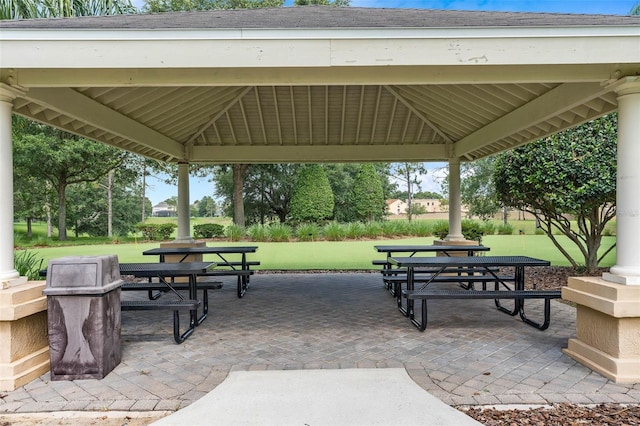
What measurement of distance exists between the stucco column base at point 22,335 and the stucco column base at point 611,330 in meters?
5.17

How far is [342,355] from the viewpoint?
151 inches

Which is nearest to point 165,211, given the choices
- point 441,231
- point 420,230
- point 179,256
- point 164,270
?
point 420,230

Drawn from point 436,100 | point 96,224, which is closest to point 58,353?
point 436,100

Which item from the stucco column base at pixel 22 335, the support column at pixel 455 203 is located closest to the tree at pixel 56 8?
the stucco column base at pixel 22 335

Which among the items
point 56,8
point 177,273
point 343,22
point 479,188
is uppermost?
point 56,8

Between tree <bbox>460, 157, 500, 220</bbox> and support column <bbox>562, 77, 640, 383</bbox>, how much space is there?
84.0 feet

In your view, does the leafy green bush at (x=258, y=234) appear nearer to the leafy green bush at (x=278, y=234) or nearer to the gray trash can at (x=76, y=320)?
the leafy green bush at (x=278, y=234)

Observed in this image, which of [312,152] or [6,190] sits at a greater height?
[312,152]

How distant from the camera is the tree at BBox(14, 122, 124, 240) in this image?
17.7m

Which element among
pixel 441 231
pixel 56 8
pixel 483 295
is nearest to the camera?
pixel 483 295

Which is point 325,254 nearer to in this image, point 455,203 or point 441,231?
point 441,231

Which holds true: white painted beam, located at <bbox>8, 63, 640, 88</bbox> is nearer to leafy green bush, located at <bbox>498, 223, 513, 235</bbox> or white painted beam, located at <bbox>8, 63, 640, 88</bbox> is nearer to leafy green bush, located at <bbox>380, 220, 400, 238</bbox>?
leafy green bush, located at <bbox>380, 220, 400, 238</bbox>

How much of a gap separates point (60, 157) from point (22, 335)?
58.3 ft

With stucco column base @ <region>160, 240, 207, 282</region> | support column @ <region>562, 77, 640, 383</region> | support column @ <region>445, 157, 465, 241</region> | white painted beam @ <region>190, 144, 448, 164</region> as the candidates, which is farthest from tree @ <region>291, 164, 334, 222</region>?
support column @ <region>562, 77, 640, 383</region>
